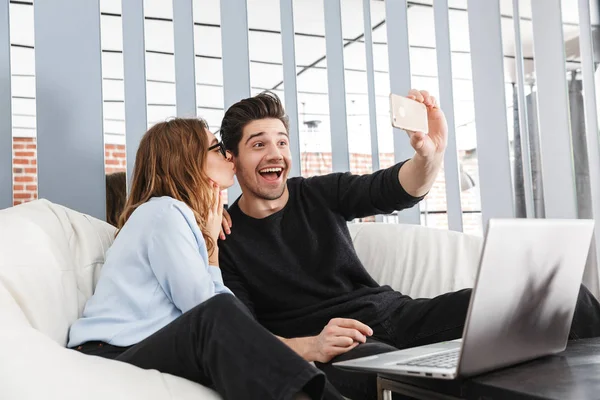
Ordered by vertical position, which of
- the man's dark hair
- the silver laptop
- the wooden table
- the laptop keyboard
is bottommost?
the wooden table

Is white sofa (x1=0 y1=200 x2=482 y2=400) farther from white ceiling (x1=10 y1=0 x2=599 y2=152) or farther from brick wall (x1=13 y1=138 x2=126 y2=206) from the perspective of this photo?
brick wall (x1=13 y1=138 x2=126 y2=206)

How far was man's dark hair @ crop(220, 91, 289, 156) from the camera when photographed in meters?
1.71

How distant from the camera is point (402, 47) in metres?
2.15

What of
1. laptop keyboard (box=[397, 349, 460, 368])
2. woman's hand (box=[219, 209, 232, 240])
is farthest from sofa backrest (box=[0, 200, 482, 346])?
laptop keyboard (box=[397, 349, 460, 368])

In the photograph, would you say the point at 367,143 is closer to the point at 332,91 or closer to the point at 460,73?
the point at 460,73

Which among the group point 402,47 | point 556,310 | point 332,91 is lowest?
point 556,310

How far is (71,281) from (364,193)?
76 cm

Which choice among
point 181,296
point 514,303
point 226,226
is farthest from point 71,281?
point 514,303

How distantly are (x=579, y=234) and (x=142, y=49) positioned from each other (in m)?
1.30

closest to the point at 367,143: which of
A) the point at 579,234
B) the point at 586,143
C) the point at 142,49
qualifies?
the point at 586,143

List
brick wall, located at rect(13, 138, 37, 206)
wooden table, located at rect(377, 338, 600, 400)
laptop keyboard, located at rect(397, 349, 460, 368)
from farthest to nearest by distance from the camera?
brick wall, located at rect(13, 138, 37, 206)
laptop keyboard, located at rect(397, 349, 460, 368)
wooden table, located at rect(377, 338, 600, 400)

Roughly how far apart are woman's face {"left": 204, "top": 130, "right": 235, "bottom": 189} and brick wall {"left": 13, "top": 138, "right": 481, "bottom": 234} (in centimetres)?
402

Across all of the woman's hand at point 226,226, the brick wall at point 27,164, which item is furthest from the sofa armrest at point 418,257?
the brick wall at point 27,164

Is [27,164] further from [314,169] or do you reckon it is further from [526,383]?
[526,383]
